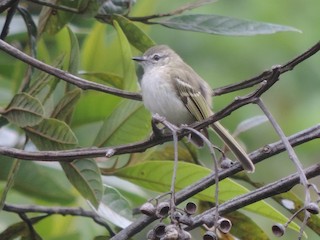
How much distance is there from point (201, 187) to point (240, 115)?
3115mm

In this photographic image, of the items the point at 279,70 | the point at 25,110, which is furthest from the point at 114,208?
the point at 279,70

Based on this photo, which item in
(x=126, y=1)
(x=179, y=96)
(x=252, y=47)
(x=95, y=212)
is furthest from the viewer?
(x=252, y=47)

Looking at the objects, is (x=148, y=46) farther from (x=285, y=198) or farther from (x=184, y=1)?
(x=184, y=1)

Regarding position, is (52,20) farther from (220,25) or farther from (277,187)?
(277,187)

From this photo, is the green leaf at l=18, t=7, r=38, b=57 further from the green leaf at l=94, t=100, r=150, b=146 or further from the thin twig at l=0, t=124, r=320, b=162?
the thin twig at l=0, t=124, r=320, b=162

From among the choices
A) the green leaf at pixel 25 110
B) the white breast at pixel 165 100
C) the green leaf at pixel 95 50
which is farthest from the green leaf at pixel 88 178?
the green leaf at pixel 95 50

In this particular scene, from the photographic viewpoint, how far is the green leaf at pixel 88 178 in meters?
2.12

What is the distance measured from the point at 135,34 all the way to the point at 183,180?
17.5 inches

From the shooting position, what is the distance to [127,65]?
238cm

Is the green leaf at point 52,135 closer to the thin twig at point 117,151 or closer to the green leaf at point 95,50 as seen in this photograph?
the thin twig at point 117,151

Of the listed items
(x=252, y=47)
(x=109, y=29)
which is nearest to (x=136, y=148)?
(x=109, y=29)

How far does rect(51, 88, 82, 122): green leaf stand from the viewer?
2193mm

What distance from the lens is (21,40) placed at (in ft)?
9.14

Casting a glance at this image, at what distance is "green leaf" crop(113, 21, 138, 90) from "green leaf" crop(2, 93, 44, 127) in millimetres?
379
